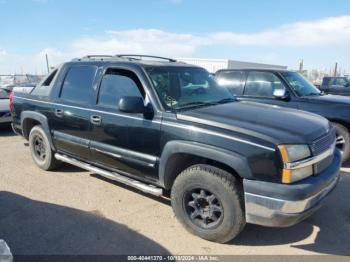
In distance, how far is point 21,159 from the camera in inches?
253

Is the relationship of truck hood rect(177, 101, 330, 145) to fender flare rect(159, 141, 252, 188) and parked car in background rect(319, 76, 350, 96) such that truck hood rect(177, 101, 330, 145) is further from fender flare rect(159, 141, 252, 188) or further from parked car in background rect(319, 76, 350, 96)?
parked car in background rect(319, 76, 350, 96)

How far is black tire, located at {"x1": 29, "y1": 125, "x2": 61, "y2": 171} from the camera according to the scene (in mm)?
5467

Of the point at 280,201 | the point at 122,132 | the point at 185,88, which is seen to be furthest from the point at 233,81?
the point at 280,201

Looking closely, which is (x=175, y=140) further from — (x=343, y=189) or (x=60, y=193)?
(x=343, y=189)

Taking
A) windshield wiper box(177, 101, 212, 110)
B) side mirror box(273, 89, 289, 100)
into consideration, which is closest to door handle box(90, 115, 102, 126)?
windshield wiper box(177, 101, 212, 110)

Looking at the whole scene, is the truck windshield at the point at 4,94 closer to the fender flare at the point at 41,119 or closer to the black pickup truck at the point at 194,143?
the fender flare at the point at 41,119

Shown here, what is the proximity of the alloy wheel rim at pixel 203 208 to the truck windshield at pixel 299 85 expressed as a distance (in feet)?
13.0

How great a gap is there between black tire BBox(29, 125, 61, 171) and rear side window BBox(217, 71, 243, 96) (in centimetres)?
373

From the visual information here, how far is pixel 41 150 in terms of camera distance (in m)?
5.74

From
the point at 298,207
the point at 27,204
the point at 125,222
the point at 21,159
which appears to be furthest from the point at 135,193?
the point at 21,159

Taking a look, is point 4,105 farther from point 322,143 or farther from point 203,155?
point 322,143

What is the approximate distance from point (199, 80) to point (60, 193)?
2521 mm

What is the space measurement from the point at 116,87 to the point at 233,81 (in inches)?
149

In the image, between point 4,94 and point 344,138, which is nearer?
point 344,138
